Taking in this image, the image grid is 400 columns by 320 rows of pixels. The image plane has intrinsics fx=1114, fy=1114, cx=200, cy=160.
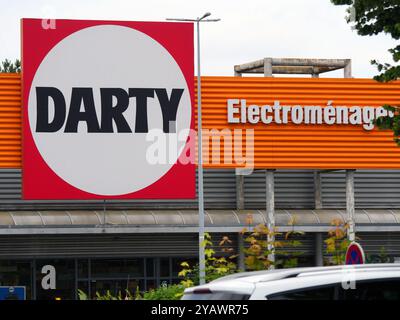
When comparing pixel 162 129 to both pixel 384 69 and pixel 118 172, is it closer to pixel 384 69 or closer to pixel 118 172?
pixel 118 172

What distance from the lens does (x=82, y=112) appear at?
38625mm

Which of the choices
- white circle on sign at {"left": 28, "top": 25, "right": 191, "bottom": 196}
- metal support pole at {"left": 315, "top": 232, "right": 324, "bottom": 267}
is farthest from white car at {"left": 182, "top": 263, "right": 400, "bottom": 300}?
metal support pole at {"left": 315, "top": 232, "right": 324, "bottom": 267}

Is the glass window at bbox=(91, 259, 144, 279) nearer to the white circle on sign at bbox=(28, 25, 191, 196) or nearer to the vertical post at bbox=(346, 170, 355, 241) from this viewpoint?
the white circle on sign at bbox=(28, 25, 191, 196)

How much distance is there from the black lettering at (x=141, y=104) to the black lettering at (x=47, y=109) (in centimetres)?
249

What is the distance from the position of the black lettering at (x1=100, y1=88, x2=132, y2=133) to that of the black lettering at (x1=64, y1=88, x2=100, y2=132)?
0.36 meters

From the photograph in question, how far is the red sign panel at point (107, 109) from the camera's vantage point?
1499 inches

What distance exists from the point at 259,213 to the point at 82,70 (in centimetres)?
842

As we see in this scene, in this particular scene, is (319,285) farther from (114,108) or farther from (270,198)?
(270,198)

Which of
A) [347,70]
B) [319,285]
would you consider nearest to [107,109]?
[347,70]

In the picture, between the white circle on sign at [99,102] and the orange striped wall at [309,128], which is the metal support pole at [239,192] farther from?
the white circle on sign at [99,102]

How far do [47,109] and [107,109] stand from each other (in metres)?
2.09

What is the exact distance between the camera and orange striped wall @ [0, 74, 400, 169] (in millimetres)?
40062

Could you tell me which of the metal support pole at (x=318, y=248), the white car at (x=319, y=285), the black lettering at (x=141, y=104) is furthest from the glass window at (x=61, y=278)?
the white car at (x=319, y=285)

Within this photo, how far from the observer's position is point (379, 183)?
142ft
